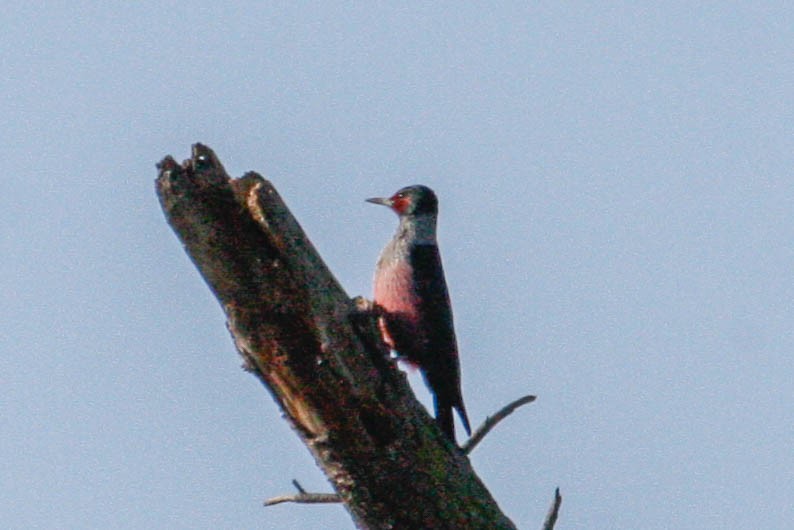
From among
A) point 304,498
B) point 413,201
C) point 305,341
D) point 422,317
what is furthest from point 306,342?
point 413,201

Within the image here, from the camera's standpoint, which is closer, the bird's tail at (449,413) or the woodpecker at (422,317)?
the bird's tail at (449,413)

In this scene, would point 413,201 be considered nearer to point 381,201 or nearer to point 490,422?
point 381,201

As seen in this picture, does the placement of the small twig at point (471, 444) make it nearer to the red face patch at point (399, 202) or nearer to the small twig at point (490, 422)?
the small twig at point (490, 422)

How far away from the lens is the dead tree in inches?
176

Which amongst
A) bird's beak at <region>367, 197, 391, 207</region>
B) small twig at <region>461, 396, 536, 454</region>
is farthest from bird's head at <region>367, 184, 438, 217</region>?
small twig at <region>461, 396, 536, 454</region>

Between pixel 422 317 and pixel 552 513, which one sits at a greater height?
pixel 422 317

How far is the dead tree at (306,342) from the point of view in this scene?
4.48 metres

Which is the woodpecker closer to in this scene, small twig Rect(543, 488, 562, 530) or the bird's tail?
the bird's tail

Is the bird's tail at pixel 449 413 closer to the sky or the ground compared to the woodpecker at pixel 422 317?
closer to the ground

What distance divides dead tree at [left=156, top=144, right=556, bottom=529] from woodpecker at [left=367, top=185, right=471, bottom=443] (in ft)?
6.55

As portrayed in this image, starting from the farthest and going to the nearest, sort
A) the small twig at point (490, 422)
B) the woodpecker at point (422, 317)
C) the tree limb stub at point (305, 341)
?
the woodpecker at point (422, 317)
the small twig at point (490, 422)
the tree limb stub at point (305, 341)

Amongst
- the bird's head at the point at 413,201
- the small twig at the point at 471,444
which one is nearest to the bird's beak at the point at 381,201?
the bird's head at the point at 413,201

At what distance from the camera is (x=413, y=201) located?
852cm

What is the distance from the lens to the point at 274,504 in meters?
5.15
